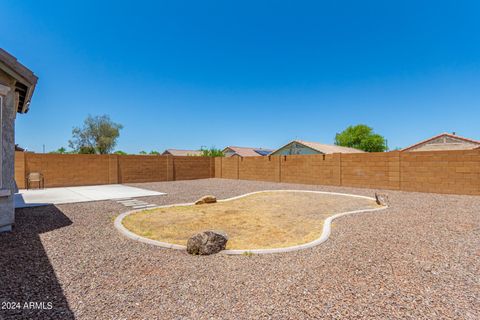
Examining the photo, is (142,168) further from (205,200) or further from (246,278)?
(246,278)

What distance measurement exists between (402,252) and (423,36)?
18429mm

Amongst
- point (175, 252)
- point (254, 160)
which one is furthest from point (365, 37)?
point (175, 252)

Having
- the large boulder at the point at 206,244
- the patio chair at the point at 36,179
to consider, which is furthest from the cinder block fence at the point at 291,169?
the large boulder at the point at 206,244

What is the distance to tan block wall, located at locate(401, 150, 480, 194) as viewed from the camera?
428 inches

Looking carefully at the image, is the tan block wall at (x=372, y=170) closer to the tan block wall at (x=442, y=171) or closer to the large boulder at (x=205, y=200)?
the tan block wall at (x=442, y=171)

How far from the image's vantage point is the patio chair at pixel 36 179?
1422 centimetres

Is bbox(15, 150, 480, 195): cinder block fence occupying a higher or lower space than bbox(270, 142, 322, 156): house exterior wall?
lower

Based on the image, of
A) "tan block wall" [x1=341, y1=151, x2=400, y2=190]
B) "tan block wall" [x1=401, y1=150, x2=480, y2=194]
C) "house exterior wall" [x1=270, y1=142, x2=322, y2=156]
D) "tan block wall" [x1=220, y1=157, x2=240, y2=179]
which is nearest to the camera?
"tan block wall" [x1=401, y1=150, x2=480, y2=194]

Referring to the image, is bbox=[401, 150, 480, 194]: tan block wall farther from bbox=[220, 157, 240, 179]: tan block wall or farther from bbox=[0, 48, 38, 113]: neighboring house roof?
bbox=[0, 48, 38, 113]: neighboring house roof

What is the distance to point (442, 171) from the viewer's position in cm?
1168

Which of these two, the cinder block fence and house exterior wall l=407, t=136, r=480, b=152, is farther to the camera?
house exterior wall l=407, t=136, r=480, b=152

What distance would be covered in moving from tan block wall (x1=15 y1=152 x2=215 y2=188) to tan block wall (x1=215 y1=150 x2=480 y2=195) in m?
6.59

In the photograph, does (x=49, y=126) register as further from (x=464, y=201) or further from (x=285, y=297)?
(x=464, y=201)

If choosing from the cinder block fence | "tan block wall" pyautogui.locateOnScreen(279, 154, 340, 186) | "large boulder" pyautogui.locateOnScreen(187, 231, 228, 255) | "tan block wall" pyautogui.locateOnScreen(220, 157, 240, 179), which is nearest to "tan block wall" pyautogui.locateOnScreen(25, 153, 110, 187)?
the cinder block fence
